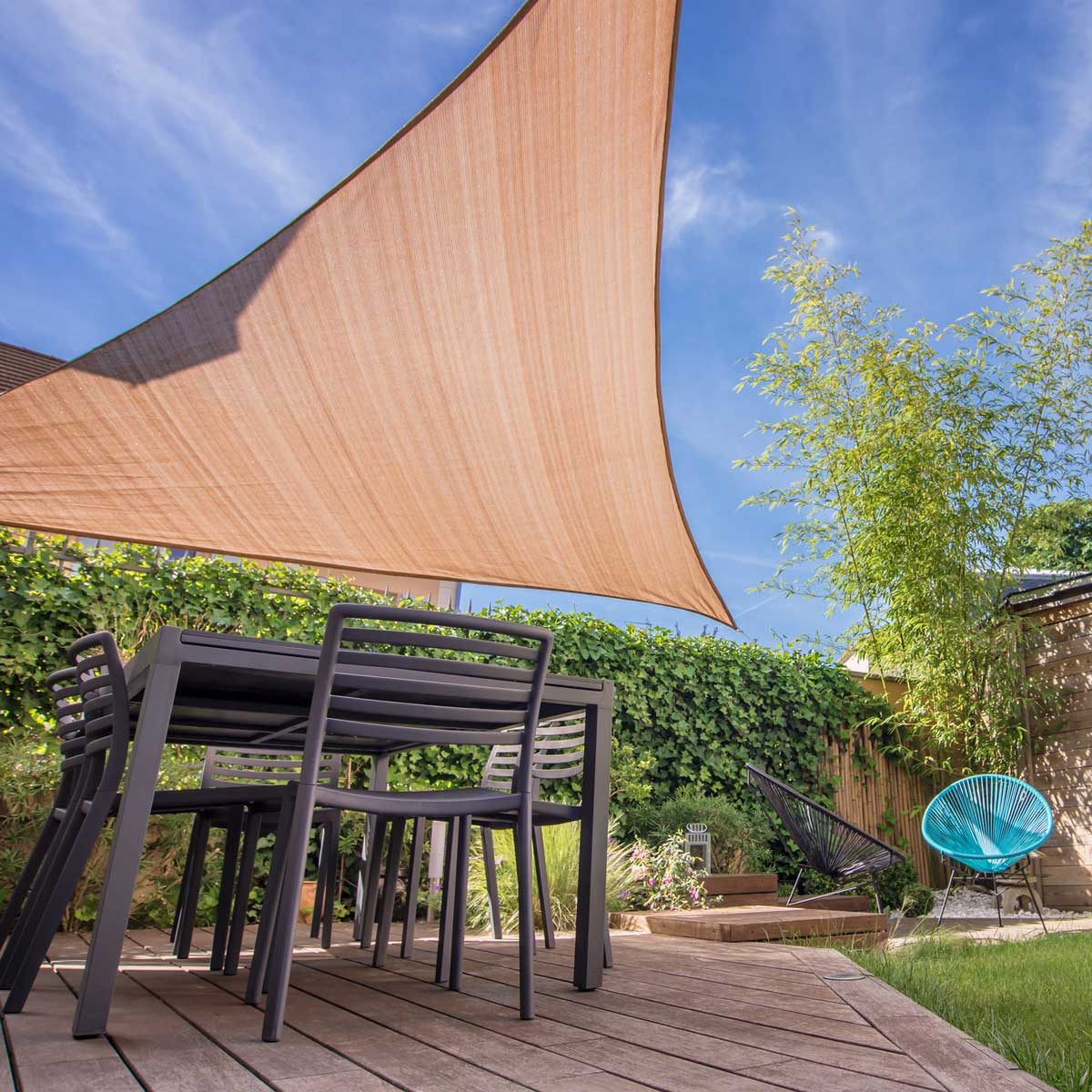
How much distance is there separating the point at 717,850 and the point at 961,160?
12218mm

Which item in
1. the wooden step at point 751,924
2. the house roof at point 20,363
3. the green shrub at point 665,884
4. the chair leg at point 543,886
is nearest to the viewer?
the chair leg at point 543,886

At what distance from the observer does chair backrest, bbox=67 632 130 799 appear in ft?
5.97

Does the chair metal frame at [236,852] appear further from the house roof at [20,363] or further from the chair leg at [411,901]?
the house roof at [20,363]

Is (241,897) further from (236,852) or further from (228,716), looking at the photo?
(228,716)

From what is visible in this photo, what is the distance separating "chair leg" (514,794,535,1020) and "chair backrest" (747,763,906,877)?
10.9ft

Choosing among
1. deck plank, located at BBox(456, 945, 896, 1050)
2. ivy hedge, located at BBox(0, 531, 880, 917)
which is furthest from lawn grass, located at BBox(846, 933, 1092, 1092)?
ivy hedge, located at BBox(0, 531, 880, 917)

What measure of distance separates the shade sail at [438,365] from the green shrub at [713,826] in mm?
2513

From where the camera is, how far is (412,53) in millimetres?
15359

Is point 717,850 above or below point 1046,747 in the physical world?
below

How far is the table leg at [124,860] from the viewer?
4.93 feet

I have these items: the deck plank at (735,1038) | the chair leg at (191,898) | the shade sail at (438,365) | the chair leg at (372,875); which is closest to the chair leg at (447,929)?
the deck plank at (735,1038)

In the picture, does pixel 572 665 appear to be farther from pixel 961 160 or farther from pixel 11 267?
pixel 11 267

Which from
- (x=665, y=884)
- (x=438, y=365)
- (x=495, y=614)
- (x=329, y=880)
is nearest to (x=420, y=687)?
(x=438, y=365)

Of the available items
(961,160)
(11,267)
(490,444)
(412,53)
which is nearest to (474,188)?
(490,444)
